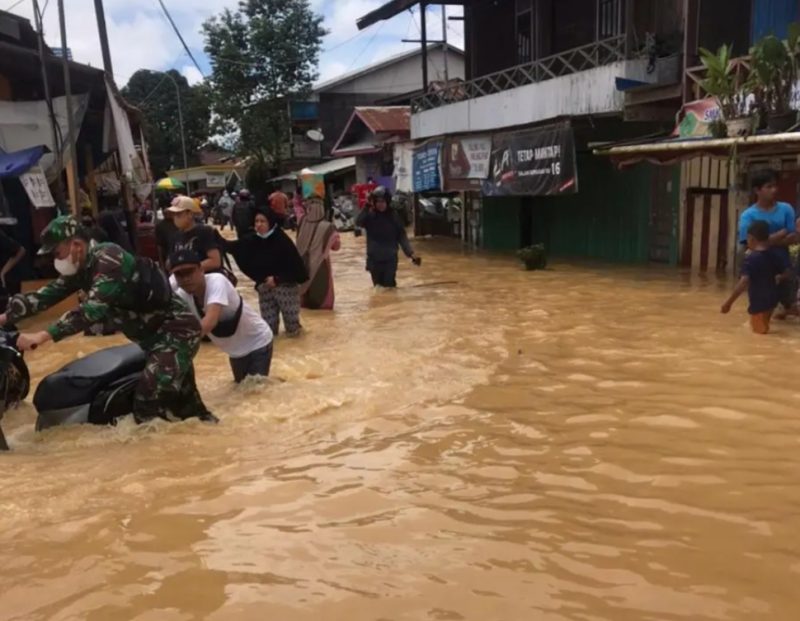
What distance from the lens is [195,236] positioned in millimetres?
6996

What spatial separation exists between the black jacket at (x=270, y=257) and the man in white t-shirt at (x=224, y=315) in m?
2.31

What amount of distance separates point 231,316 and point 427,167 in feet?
44.2

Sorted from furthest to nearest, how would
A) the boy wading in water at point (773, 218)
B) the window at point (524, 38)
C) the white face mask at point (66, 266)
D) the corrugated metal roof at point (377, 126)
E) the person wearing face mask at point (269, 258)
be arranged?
the corrugated metal roof at point (377, 126) < the window at point (524, 38) < the person wearing face mask at point (269, 258) < the boy wading in water at point (773, 218) < the white face mask at point (66, 266)

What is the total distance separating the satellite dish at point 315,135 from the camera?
123ft

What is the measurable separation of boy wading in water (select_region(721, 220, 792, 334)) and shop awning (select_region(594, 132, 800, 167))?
1564 millimetres

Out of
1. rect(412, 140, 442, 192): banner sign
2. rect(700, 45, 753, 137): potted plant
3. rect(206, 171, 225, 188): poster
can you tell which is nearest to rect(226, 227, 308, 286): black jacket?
rect(700, 45, 753, 137): potted plant

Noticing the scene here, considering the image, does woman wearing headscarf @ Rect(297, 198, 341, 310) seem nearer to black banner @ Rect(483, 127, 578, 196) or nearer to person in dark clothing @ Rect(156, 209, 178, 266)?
person in dark clothing @ Rect(156, 209, 178, 266)

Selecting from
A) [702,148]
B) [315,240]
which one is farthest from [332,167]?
[702,148]

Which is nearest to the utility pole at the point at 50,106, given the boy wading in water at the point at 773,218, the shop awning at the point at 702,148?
the shop awning at the point at 702,148

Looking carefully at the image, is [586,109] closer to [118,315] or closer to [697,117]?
[697,117]

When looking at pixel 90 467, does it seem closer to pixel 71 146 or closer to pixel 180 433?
pixel 180 433

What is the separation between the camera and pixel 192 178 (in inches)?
1892

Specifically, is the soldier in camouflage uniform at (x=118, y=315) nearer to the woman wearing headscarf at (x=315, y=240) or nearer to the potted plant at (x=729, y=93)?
the woman wearing headscarf at (x=315, y=240)

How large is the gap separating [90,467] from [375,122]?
25.9 meters
